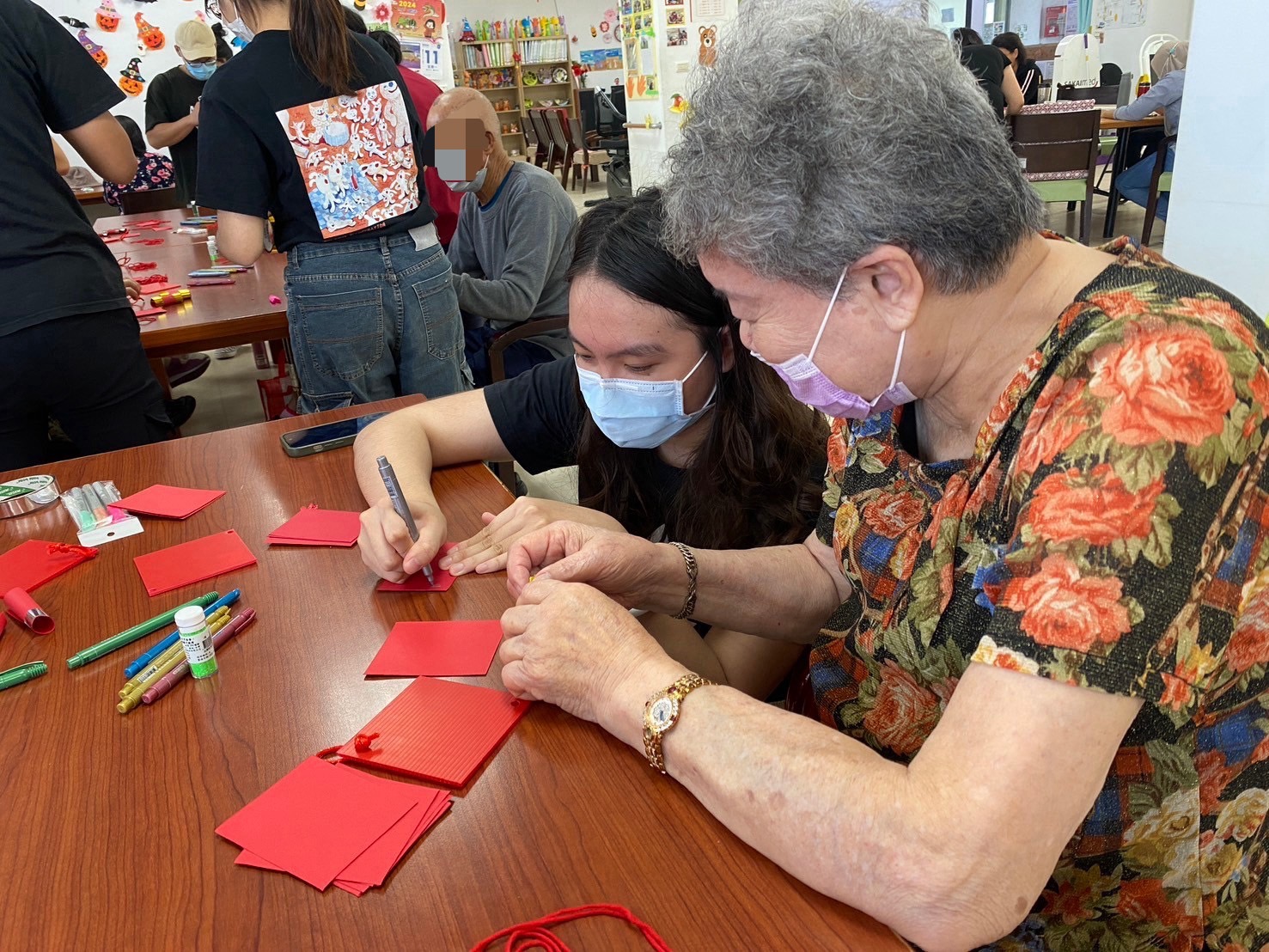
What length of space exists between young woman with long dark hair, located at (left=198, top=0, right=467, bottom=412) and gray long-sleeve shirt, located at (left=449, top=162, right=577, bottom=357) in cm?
40

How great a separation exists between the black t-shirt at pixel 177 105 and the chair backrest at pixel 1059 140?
4885 millimetres

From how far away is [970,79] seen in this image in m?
0.84

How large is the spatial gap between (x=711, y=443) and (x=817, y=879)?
0.87 meters

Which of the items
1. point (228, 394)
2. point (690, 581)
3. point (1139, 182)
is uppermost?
point (690, 581)

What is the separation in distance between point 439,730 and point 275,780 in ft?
0.49

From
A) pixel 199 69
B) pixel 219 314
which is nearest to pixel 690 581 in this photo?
pixel 219 314

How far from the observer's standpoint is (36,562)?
50.1 inches

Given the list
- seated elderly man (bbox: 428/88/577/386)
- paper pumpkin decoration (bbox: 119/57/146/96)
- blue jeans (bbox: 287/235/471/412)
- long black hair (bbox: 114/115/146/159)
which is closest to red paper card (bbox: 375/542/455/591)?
blue jeans (bbox: 287/235/471/412)

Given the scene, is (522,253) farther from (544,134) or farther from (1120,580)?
(544,134)

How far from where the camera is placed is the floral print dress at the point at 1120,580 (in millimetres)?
670

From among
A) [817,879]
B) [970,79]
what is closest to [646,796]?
[817,879]

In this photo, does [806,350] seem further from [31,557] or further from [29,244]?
[29,244]

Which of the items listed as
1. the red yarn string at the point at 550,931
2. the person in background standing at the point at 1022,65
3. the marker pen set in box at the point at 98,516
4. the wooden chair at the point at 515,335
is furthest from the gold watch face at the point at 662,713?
the person in background standing at the point at 1022,65

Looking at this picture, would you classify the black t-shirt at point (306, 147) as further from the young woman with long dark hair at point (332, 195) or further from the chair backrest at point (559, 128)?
the chair backrest at point (559, 128)
